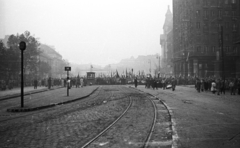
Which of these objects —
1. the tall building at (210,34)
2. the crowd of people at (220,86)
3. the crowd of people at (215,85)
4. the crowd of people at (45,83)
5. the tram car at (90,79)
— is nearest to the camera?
the crowd of people at (220,86)

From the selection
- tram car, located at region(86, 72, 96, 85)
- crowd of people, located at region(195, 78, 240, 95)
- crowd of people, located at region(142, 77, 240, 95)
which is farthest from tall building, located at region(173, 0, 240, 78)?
crowd of people, located at region(195, 78, 240, 95)

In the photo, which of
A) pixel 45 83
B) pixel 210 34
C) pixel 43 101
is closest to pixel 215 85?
pixel 43 101

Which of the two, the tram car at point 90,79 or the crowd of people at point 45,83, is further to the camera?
the tram car at point 90,79

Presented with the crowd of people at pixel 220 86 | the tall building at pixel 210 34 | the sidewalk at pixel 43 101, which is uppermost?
the tall building at pixel 210 34

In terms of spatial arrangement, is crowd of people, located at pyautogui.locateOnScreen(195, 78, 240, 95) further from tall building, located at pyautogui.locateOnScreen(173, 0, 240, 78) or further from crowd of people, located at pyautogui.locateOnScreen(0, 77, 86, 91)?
tall building, located at pyautogui.locateOnScreen(173, 0, 240, 78)

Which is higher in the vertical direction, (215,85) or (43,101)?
(215,85)

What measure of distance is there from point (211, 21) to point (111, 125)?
55850mm

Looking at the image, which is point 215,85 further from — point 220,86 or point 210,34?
point 210,34

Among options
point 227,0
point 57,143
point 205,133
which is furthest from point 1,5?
point 227,0

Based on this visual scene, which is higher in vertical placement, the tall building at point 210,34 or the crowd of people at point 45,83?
the tall building at point 210,34

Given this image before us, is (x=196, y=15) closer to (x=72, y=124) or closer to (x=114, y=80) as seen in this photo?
(x=114, y=80)

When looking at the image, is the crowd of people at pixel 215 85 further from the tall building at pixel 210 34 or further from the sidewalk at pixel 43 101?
the tall building at pixel 210 34

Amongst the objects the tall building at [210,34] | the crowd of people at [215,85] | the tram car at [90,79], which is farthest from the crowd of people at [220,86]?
the tram car at [90,79]

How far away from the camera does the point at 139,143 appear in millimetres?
6098
